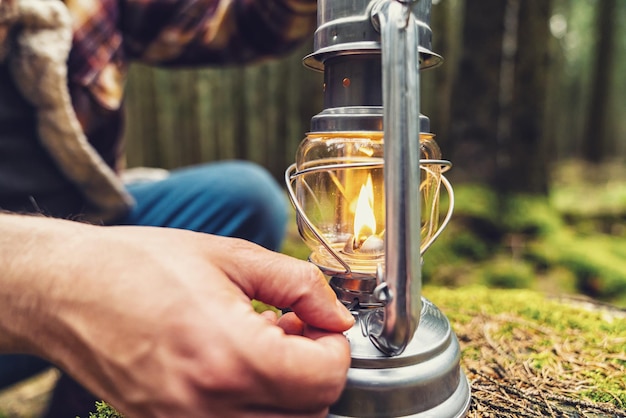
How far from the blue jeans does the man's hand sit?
4.15 ft

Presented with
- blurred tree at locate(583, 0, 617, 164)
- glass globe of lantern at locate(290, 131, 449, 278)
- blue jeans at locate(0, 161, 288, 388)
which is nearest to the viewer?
glass globe of lantern at locate(290, 131, 449, 278)

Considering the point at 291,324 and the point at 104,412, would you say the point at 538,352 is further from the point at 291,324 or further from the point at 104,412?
the point at 104,412

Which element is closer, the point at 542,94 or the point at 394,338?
the point at 394,338

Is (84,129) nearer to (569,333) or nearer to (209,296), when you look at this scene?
(209,296)

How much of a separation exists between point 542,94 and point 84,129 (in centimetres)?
289

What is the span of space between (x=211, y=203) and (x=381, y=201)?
46.8 inches

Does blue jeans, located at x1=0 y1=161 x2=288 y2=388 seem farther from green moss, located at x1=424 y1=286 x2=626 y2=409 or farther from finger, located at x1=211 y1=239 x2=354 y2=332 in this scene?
finger, located at x1=211 y1=239 x2=354 y2=332

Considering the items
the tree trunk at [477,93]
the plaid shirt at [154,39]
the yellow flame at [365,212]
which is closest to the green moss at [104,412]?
the yellow flame at [365,212]

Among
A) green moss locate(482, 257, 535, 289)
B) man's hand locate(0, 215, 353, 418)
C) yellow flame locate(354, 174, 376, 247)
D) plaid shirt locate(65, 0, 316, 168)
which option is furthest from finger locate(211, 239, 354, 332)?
green moss locate(482, 257, 535, 289)

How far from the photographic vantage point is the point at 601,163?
953 cm

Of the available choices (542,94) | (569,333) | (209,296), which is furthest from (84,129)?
(542,94)

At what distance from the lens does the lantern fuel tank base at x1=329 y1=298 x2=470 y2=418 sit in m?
0.80

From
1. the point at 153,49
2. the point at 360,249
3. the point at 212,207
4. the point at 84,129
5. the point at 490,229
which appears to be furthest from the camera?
the point at 490,229

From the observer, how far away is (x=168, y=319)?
1.98 ft
